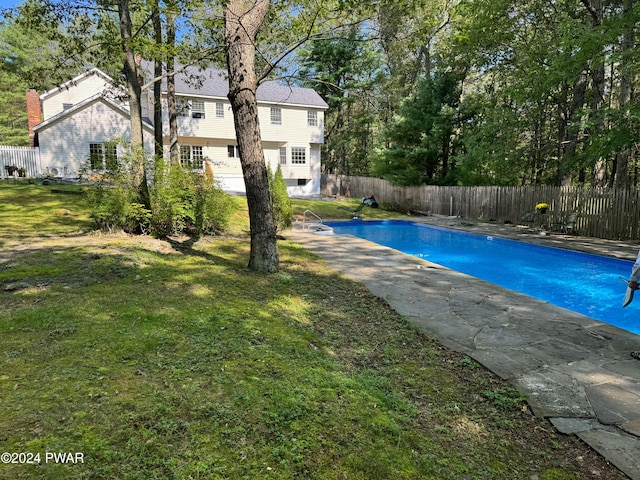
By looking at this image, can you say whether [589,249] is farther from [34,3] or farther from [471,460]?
[34,3]

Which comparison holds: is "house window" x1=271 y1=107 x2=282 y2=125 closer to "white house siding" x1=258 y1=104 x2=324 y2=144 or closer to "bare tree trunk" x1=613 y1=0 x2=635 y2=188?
"white house siding" x1=258 y1=104 x2=324 y2=144

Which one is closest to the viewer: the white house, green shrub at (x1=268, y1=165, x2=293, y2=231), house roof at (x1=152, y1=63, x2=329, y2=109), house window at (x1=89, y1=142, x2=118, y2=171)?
house window at (x1=89, y1=142, x2=118, y2=171)

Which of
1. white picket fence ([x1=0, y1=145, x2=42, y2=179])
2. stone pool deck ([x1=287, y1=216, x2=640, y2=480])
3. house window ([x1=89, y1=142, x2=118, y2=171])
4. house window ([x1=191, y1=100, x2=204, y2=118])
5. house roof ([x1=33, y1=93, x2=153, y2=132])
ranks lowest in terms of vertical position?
stone pool deck ([x1=287, y1=216, x2=640, y2=480])

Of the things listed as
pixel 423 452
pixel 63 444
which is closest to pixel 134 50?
pixel 63 444

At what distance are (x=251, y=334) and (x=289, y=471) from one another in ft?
6.21

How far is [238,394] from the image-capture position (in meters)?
2.57

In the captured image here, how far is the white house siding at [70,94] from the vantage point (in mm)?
24281

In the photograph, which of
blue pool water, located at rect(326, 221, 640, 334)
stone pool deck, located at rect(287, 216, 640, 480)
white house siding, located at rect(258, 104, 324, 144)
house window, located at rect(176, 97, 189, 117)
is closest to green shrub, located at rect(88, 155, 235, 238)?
stone pool deck, located at rect(287, 216, 640, 480)

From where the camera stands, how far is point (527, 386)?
131 inches

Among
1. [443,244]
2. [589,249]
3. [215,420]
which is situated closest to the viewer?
[215,420]

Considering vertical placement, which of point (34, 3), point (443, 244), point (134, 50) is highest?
point (34, 3)

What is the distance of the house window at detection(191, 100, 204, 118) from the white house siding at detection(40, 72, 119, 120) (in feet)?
17.5

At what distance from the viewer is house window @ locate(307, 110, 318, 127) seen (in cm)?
2886

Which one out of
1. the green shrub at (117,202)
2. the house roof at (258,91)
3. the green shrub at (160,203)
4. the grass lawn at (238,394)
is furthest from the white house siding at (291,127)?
the grass lawn at (238,394)
